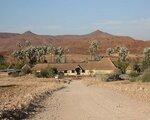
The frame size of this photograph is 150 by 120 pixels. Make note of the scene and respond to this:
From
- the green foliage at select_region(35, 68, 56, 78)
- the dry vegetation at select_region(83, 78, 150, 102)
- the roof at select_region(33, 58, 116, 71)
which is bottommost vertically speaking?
the green foliage at select_region(35, 68, 56, 78)

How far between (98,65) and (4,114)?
318 ft

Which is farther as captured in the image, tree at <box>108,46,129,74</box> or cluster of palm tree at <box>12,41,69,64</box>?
cluster of palm tree at <box>12,41,69,64</box>

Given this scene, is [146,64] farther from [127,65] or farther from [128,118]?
[128,118]

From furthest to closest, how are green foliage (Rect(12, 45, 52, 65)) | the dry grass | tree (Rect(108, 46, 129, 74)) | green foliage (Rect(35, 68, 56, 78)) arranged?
1. green foliage (Rect(12, 45, 52, 65))
2. tree (Rect(108, 46, 129, 74))
3. green foliage (Rect(35, 68, 56, 78))
4. the dry grass

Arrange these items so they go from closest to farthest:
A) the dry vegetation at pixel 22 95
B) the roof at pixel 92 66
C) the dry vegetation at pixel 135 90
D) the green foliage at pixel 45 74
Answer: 1. the dry vegetation at pixel 22 95
2. the dry vegetation at pixel 135 90
3. the green foliage at pixel 45 74
4. the roof at pixel 92 66

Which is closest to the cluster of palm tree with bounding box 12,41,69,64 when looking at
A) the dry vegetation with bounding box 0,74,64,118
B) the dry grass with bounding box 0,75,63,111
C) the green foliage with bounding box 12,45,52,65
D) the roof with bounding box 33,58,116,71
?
the green foliage with bounding box 12,45,52,65

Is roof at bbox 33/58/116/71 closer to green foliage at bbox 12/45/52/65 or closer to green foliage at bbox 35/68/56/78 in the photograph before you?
green foliage at bbox 35/68/56/78

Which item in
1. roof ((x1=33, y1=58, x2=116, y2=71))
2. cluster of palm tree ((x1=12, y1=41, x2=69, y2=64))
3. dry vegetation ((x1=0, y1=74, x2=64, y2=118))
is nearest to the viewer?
dry vegetation ((x1=0, y1=74, x2=64, y2=118))

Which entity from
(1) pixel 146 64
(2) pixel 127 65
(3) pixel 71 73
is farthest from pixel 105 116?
(3) pixel 71 73

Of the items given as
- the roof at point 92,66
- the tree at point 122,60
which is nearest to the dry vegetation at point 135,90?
the tree at point 122,60

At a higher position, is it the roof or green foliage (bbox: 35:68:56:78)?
the roof

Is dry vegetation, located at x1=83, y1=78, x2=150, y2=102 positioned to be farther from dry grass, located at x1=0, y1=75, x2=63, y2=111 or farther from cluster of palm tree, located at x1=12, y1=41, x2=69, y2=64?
cluster of palm tree, located at x1=12, y1=41, x2=69, y2=64

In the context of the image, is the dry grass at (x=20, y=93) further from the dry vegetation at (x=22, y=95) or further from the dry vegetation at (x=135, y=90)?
the dry vegetation at (x=135, y=90)

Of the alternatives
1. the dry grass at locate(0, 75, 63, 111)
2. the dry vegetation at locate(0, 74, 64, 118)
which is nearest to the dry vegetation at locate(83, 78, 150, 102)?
the dry vegetation at locate(0, 74, 64, 118)
